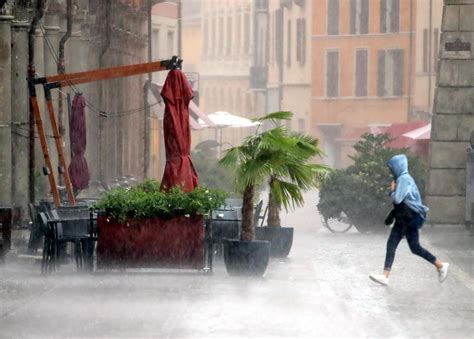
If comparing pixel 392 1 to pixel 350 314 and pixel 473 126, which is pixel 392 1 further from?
pixel 350 314

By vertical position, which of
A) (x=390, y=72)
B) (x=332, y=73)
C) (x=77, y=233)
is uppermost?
(x=390, y=72)

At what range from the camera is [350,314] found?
18.8m

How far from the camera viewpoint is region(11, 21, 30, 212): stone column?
1302 inches

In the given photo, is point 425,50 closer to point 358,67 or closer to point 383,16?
point 383,16

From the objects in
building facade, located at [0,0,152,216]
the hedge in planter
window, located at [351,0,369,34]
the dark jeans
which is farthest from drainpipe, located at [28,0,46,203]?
window, located at [351,0,369,34]

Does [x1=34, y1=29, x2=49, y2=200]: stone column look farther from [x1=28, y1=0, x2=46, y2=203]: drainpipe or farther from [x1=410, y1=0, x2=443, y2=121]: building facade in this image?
[x1=410, y1=0, x2=443, y2=121]: building facade

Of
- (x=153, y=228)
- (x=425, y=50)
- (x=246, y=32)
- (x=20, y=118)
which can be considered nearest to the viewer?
(x=153, y=228)

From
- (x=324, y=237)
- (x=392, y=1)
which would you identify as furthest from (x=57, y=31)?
(x=392, y=1)

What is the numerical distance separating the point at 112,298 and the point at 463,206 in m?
17.4

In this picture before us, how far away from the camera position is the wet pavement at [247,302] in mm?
17078

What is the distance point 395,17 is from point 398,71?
247cm

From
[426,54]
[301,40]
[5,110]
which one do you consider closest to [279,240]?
[5,110]

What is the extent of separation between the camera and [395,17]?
284 ft

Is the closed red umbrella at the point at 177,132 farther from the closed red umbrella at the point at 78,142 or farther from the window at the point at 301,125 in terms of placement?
the window at the point at 301,125
